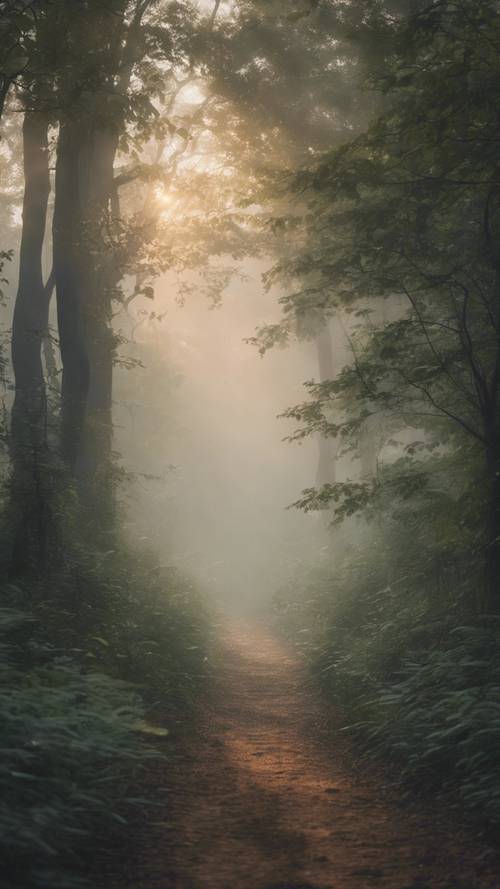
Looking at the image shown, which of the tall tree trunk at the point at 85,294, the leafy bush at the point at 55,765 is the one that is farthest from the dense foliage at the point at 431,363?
the tall tree trunk at the point at 85,294

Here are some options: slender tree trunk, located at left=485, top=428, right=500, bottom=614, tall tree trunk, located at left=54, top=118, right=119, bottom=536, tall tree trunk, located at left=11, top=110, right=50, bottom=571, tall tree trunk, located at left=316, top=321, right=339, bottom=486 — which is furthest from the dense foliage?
tall tree trunk, located at left=316, top=321, right=339, bottom=486

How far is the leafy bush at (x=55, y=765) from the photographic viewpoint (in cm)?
365

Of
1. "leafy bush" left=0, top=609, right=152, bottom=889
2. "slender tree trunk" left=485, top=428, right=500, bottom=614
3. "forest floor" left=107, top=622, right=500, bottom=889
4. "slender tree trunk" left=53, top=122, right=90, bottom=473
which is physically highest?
"slender tree trunk" left=53, top=122, right=90, bottom=473

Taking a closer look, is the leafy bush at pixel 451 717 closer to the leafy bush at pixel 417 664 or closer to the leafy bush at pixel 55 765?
the leafy bush at pixel 417 664

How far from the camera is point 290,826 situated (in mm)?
5016

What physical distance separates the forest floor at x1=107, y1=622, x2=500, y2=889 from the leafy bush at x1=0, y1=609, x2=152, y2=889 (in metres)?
0.43

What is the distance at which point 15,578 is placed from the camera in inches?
358

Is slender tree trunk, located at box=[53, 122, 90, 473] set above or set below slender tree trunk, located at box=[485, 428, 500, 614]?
above

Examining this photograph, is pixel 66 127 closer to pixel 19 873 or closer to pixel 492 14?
pixel 492 14

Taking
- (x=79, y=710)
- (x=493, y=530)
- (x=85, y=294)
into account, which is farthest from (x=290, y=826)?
(x=85, y=294)

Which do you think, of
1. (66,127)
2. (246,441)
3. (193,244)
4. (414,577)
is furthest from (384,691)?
(246,441)

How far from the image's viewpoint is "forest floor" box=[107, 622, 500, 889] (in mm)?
4117

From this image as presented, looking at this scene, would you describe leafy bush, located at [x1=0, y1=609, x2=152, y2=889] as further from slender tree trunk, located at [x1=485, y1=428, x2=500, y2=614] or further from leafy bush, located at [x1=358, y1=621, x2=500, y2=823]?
slender tree trunk, located at [x1=485, y1=428, x2=500, y2=614]

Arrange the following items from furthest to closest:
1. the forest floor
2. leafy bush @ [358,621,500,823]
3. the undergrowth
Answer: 1. leafy bush @ [358,621,500,823]
2. the forest floor
3. the undergrowth
